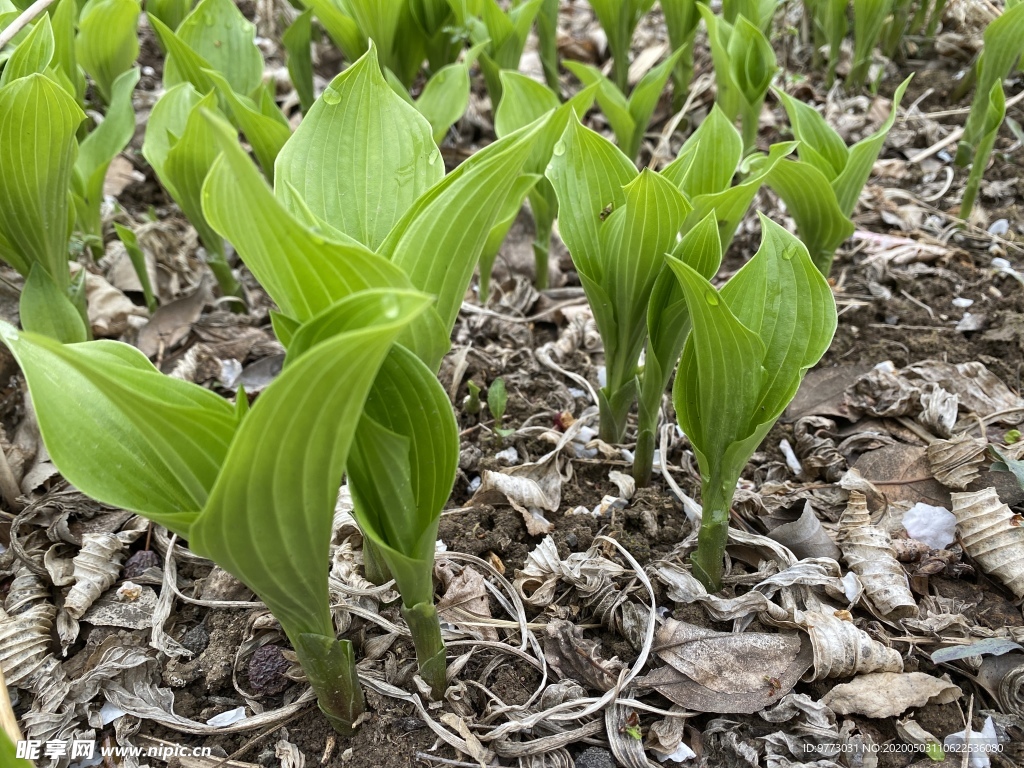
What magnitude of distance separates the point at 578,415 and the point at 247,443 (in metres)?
1.53

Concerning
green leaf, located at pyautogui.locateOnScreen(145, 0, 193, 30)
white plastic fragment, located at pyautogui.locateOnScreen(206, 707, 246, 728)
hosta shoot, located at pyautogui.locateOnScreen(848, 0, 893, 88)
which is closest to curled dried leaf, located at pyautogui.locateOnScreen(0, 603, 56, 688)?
white plastic fragment, located at pyautogui.locateOnScreen(206, 707, 246, 728)

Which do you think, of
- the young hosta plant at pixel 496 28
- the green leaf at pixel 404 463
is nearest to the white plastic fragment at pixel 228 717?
the green leaf at pixel 404 463

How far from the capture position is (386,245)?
1247mm

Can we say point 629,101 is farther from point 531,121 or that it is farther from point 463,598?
point 463,598

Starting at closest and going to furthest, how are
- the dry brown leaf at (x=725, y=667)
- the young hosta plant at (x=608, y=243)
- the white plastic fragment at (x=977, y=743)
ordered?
the white plastic fragment at (x=977, y=743), the dry brown leaf at (x=725, y=667), the young hosta plant at (x=608, y=243)

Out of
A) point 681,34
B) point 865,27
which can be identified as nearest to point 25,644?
point 681,34

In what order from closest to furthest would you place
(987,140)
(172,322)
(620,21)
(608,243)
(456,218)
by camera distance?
1. (456,218)
2. (608,243)
3. (172,322)
4. (987,140)
5. (620,21)

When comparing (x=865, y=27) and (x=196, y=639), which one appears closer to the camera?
(x=196, y=639)

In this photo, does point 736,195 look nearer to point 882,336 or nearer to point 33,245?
point 882,336

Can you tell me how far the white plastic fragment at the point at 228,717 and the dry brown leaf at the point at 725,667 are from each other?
0.80 m

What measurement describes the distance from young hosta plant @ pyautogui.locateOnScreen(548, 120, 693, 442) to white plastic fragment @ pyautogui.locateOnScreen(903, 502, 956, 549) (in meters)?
0.75

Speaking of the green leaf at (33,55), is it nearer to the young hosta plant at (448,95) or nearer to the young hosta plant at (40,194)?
the young hosta plant at (40,194)

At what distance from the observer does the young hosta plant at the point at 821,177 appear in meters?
2.06

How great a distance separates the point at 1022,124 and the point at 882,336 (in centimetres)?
185
